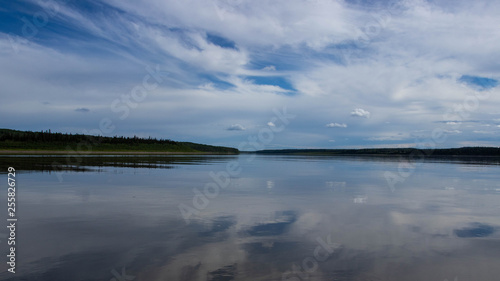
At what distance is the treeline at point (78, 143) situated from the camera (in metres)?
124

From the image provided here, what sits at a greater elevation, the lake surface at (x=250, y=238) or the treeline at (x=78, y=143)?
the treeline at (x=78, y=143)

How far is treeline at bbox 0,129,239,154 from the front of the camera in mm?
124213

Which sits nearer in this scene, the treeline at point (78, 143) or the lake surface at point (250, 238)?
the lake surface at point (250, 238)

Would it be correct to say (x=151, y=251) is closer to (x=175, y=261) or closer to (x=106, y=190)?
(x=175, y=261)

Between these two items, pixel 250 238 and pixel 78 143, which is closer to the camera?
pixel 250 238

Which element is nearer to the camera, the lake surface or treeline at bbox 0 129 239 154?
the lake surface

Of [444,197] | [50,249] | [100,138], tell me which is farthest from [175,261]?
[100,138]

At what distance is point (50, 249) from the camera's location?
891cm

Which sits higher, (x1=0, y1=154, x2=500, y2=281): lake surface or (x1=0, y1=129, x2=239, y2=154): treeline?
(x1=0, y1=129, x2=239, y2=154): treeline

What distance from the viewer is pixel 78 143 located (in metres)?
148

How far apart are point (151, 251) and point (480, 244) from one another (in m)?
9.02

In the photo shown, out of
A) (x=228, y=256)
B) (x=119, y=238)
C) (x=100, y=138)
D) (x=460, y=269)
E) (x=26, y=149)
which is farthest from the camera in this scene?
(x=100, y=138)

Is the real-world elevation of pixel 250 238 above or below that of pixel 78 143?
below

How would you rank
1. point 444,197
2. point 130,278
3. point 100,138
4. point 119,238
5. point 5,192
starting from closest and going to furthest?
point 130,278 → point 119,238 → point 5,192 → point 444,197 → point 100,138
